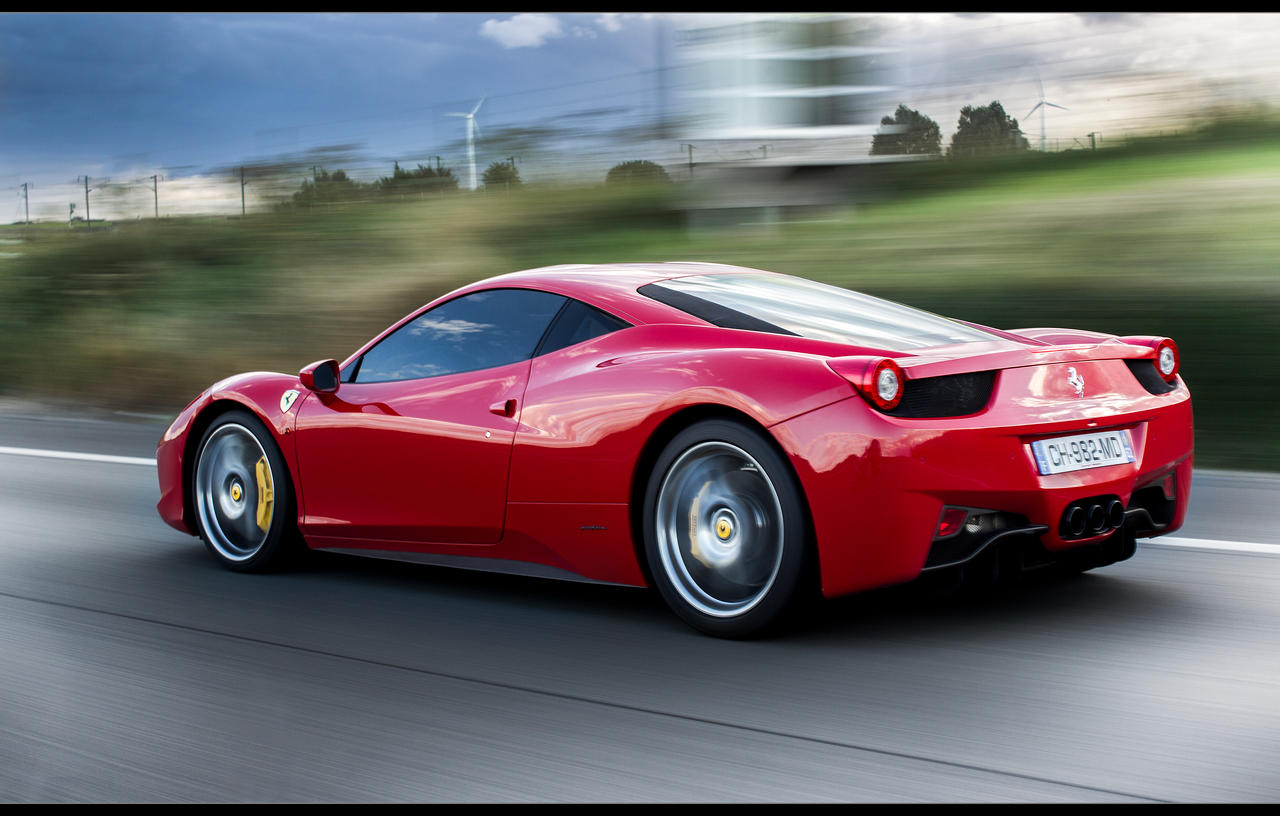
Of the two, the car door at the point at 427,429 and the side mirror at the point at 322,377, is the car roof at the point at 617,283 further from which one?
the side mirror at the point at 322,377

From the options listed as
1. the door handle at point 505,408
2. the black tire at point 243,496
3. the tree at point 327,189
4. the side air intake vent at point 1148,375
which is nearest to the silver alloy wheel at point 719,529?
the door handle at point 505,408

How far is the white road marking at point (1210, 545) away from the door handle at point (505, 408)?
264 cm

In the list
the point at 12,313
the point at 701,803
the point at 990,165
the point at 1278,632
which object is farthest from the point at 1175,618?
the point at 12,313

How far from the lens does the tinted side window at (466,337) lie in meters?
4.89

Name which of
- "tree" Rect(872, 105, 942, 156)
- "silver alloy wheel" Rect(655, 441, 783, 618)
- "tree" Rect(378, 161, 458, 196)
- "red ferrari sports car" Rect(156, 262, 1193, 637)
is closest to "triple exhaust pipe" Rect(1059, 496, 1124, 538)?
"red ferrari sports car" Rect(156, 262, 1193, 637)

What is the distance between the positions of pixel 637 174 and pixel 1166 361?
1134cm

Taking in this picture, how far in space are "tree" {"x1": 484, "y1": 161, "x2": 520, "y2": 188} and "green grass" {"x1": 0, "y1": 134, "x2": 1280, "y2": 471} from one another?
27 centimetres

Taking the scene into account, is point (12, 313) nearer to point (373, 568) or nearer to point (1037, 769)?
point (373, 568)

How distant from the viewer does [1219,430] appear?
7930mm

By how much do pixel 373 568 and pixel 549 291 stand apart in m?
1.60

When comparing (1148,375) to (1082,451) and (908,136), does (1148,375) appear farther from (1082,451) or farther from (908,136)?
(908,136)

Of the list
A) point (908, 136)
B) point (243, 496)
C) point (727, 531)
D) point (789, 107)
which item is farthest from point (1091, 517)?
point (908, 136)

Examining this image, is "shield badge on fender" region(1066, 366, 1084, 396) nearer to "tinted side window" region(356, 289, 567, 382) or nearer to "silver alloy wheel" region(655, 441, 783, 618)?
"silver alloy wheel" region(655, 441, 783, 618)

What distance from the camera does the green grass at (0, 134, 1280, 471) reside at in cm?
912
